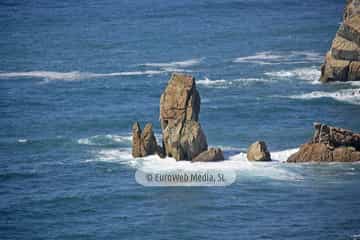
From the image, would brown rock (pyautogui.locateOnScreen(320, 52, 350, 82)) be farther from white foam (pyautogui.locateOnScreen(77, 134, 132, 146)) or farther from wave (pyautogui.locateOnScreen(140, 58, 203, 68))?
white foam (pyautogui.locateOnScreen(77, 134, 132, 146))

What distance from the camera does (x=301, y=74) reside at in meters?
182

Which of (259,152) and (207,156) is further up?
(259,152)

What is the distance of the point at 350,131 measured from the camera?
141625mm

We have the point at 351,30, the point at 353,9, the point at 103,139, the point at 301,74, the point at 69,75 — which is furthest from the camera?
the point at 69,75

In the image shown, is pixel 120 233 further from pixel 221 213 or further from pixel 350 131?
pixel 350 131

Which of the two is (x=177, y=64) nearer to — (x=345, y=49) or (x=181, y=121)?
(x=345, y=49)

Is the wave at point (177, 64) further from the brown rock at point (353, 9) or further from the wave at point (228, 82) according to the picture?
the brown rock at point (353, 9)

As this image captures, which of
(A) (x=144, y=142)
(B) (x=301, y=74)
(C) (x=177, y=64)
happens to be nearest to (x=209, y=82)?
(B) (x=301, y=74)

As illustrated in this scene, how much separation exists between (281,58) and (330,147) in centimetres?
5226

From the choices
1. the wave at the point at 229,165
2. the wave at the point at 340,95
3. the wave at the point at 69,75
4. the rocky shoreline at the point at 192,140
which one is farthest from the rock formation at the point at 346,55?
the rocky shoreline at the point at 192,140

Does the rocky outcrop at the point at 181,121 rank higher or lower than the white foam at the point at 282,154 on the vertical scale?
higher

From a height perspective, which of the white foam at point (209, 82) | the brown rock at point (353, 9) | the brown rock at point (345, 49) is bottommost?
the white foam at point (209, 82)

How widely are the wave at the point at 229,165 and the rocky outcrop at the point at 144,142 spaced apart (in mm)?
576

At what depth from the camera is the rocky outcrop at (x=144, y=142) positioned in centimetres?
14312
